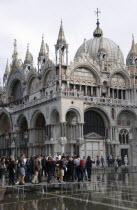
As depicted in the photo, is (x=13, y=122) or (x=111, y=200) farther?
(x=13, y=122)

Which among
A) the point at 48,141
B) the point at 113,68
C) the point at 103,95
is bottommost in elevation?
the point at 48,141

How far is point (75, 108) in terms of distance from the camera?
39.8 m

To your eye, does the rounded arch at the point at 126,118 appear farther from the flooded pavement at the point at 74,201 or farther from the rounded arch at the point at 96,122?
the flooded pavement at the point at 74,201

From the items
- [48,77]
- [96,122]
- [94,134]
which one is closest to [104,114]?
[96,122]

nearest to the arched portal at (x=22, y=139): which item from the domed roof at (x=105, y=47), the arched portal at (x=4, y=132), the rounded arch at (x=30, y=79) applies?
the arched portal at (x=4, y=132)

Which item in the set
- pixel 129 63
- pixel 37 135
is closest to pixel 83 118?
pixel 37 135

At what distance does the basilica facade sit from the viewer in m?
40.0

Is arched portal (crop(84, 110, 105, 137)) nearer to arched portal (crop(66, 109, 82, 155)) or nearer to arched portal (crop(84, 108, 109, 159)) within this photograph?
arched portal (crop(84, 108, 109, 159))

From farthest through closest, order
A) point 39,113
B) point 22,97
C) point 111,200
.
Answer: point 22,97 < point 39,113 < point 111,200

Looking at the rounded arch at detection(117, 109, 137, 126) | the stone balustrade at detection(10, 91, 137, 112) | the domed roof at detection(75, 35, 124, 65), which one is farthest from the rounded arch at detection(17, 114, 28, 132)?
the domed roof at detection(75, 35, 124, 65)

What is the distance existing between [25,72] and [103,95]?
16544 mm

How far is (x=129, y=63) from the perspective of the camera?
175ft

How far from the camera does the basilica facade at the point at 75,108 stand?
3997 centimetres

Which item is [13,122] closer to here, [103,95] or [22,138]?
[22,138]
